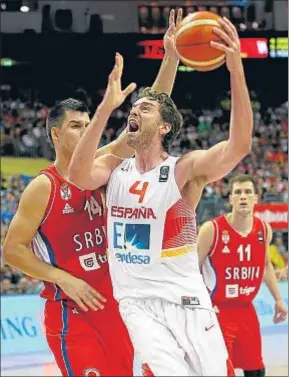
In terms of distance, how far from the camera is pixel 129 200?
161 inches

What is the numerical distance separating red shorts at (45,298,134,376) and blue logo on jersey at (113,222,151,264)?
0.66 meters

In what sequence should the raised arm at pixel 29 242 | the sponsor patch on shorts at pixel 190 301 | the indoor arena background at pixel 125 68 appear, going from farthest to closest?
Answer: the indoor arena background at pixel 125 68 → the raised arm at pixel 29 242 → the sponsor patch on shorts at pixel 190 301

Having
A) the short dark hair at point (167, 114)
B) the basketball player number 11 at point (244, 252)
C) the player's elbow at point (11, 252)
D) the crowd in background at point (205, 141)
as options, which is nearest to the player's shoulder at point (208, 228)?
the basketball player number 11 at point (244, 252)

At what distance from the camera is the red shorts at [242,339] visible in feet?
21.7

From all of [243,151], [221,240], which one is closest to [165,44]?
[243,151]

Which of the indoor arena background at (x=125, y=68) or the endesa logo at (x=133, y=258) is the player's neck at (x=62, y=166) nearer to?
the endesa logo at (x=133, y=258)

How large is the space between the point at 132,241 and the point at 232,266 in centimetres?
284

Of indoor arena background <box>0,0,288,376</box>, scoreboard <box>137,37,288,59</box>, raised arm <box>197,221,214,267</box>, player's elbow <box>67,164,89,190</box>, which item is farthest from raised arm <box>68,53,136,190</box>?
scoreboard <box>137,37,288,59</box>

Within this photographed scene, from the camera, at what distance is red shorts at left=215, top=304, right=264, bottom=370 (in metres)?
6.61

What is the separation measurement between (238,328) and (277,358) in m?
3.94

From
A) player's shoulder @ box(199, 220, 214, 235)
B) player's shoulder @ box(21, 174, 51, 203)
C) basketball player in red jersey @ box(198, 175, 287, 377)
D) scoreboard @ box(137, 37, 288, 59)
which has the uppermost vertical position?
scoreboard @ box(137, 37, 288, 59)

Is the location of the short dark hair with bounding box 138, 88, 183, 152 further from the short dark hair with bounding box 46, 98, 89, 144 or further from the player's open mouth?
the short dark hair with bounding box 46, 98, 89, 144

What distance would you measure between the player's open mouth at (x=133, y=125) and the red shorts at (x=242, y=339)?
2992 millimetres

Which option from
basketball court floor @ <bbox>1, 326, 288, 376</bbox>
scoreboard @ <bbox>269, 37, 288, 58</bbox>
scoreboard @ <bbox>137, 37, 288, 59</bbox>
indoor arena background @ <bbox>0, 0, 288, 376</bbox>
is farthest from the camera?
scoreboard @ <bbox>269, 37, 288, 58</bbox>
